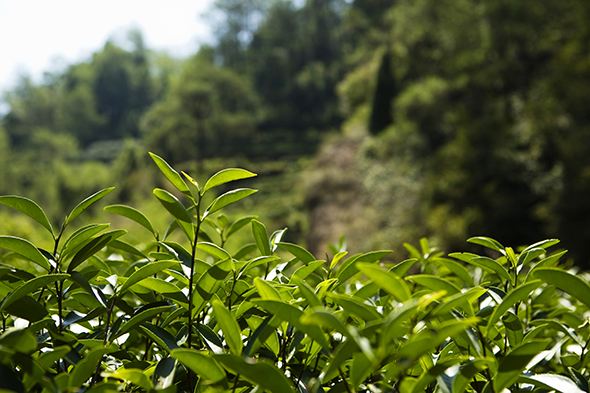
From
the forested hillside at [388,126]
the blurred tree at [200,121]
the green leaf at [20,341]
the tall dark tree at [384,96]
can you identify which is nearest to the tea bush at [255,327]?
the green leaf at [20,341]

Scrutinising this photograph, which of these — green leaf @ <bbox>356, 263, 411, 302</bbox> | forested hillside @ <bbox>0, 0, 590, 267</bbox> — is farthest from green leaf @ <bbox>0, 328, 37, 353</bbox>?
forested hillside @ <bbox>0, 0, 590, 267</bbox>

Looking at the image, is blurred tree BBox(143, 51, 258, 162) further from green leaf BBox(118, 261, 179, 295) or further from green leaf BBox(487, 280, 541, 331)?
green leaf BBox(487, 280, 541, 331)

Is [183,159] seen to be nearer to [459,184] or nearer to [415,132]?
[415,132]

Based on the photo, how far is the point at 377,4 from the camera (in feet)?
74.5

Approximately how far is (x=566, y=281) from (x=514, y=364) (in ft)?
0.30

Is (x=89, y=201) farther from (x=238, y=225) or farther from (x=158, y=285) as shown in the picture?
Answer: (x=238, y=225)

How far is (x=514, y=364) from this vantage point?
1.29 feet

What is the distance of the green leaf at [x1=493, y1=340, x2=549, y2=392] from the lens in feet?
1.27

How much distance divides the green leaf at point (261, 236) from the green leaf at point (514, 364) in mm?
280

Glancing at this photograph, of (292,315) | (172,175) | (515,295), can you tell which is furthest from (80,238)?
(515,295)

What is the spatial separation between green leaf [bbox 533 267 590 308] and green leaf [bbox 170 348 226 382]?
266 mm

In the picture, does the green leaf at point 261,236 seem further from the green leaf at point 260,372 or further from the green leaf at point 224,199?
the green leaf at point 260,372

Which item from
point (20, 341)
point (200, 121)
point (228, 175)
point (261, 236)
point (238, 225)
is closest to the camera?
point (20, 341)

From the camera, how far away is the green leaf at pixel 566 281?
0.43m
